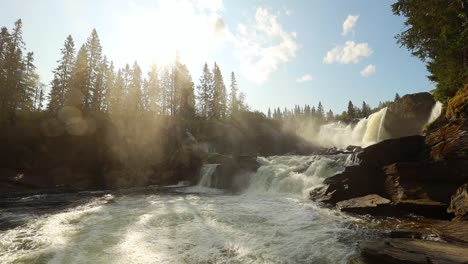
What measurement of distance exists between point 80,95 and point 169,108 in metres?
26.7

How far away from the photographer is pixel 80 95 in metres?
47.6

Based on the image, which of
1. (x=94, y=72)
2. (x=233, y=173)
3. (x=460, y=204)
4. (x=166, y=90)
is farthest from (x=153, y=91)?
(x=460, y=204)

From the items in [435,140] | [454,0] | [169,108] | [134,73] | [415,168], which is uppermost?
[134,73]

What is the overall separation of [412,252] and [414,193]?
7.90 m

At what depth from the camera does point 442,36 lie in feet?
60.0

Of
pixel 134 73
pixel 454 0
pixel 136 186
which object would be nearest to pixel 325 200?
pixel 454 0

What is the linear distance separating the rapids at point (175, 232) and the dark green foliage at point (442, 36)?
12164 mm

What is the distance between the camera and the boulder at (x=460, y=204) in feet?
38.9

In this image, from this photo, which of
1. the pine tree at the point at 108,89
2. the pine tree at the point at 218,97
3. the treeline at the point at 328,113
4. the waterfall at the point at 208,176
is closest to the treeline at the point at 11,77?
the pine tree at the point at 108,89

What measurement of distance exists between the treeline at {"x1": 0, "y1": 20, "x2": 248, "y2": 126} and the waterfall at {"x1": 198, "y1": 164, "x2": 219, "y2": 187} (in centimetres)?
1728

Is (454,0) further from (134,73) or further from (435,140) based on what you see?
(134,73)

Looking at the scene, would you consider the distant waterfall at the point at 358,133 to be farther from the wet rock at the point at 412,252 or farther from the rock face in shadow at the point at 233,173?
the wet rock at the point at 412,252

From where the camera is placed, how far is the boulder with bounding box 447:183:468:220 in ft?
38.9

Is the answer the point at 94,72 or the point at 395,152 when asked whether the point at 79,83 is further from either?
the point at 395,152
